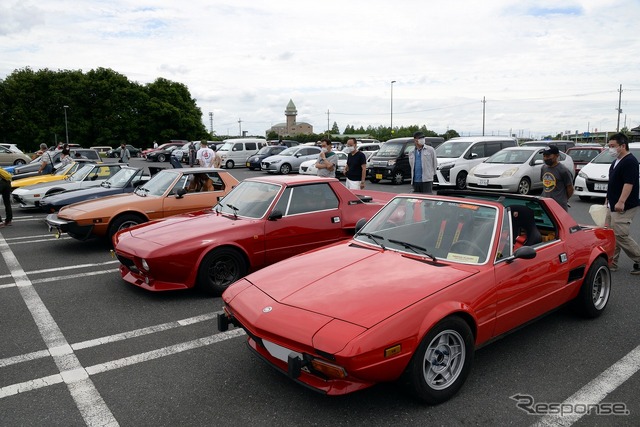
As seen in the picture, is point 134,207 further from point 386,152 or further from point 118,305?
point 386,152

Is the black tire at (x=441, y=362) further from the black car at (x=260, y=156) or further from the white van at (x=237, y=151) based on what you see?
the white van at (x=237, y=151)

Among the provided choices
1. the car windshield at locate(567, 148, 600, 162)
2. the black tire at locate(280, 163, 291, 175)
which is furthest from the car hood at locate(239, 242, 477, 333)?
the black tire at locate(280, 163, 291, 175)

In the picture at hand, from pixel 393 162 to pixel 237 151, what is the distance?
14067mm

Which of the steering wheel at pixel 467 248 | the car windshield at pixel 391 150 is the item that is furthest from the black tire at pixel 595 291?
the car windshield at pixel 391 150

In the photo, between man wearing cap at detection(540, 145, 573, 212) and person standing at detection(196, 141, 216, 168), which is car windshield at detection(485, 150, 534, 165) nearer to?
man wearing cap at detection(540, 145, 573, 212)

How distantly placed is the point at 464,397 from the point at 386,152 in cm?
1584

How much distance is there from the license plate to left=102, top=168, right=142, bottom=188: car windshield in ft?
25.0

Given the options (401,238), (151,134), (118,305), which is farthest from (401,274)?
(151,134)

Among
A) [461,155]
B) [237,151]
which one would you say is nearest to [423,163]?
[461,155]

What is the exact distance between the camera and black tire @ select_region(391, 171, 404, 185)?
59.1 feet

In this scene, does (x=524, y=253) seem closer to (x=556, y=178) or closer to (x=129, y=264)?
(x=556, y=178)

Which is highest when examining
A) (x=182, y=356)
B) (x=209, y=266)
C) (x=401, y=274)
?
(x=401, y=274)

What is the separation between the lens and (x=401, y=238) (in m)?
4.18

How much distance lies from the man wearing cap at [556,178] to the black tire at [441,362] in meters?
4.30
